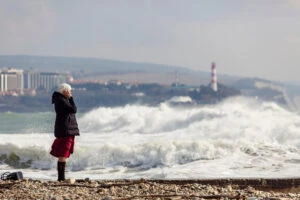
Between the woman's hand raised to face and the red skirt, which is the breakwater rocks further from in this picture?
the woman's hand raised to face

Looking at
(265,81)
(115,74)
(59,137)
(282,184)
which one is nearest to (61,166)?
(59,137)

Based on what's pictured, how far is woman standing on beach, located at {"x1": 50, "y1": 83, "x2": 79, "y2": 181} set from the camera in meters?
9.05

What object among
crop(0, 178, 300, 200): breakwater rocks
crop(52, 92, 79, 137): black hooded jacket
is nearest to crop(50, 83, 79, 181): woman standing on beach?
crop(52, 92, 79, 137): black hooded jacket

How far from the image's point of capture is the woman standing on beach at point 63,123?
29.7 ft

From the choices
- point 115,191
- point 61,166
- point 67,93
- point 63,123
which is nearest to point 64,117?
point 63,123

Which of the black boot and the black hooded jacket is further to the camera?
the black boot

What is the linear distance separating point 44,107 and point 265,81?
60.0 meters

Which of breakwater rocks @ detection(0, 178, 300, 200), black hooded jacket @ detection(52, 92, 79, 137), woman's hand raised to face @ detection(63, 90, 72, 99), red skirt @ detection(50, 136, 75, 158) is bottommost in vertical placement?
breakwater rocks @ detection(0, 178, 300, 200)

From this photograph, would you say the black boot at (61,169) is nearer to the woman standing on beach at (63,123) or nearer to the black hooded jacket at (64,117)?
the woman standing on beach at (63,123)

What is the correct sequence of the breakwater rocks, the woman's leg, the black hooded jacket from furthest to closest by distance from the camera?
the woman's leg
the black hooded jacket
the breakwater rocks

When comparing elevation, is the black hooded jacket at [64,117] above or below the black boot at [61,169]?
above

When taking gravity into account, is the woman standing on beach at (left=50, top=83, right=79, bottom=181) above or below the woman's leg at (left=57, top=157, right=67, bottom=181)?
above

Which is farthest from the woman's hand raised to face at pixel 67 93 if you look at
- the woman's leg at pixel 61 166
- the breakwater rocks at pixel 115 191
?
the breakwater rocks at pixel 115 191

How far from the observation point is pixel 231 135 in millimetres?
20438
